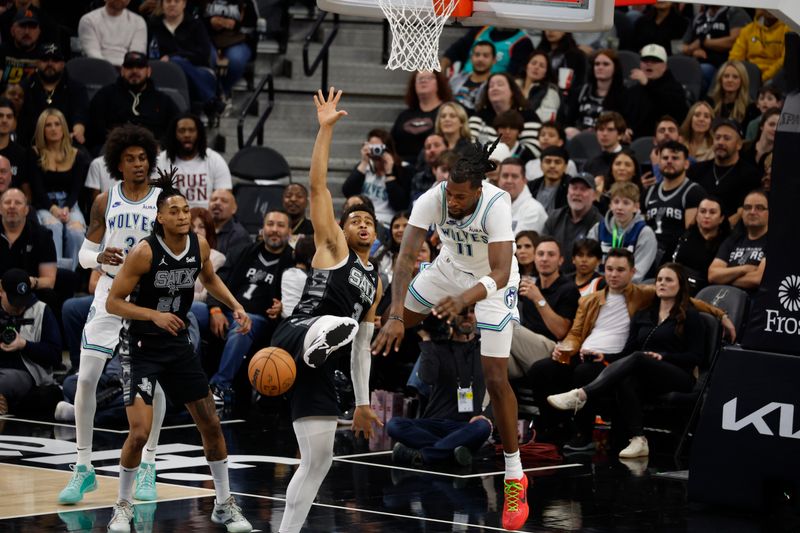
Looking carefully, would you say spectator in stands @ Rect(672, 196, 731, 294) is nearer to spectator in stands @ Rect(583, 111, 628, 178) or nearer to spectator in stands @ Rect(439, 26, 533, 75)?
spectator in stands @ Rect(583, 111, 628, 178)

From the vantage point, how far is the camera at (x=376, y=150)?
14.2m

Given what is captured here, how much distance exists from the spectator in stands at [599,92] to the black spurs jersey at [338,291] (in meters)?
7.80

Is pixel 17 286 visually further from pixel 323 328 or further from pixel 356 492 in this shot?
pixel 323 328

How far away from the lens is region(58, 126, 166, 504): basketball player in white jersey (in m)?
8.83

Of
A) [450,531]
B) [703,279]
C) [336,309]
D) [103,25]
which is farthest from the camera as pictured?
[103,25]

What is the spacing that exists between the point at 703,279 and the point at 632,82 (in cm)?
437

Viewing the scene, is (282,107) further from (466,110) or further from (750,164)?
(750,164)

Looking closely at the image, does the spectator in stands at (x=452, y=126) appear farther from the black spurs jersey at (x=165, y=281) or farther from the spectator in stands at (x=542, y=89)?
the black spurs jersey at (x=165, y=281)

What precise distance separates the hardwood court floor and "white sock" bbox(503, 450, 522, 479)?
336 millimetres

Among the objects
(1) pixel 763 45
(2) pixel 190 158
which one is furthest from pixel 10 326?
(1) pixel 763 45

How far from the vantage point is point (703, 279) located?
11891 millimetres

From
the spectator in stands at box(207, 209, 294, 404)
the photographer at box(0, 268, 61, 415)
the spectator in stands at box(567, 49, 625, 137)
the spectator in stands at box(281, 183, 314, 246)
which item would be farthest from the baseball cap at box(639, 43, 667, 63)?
the photographer at box(0, 268, 61, 415)

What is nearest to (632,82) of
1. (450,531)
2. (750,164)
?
(750,164)

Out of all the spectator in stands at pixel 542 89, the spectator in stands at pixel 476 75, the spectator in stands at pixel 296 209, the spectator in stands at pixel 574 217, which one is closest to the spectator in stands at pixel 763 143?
the spectator in stands at pixel 574 217
